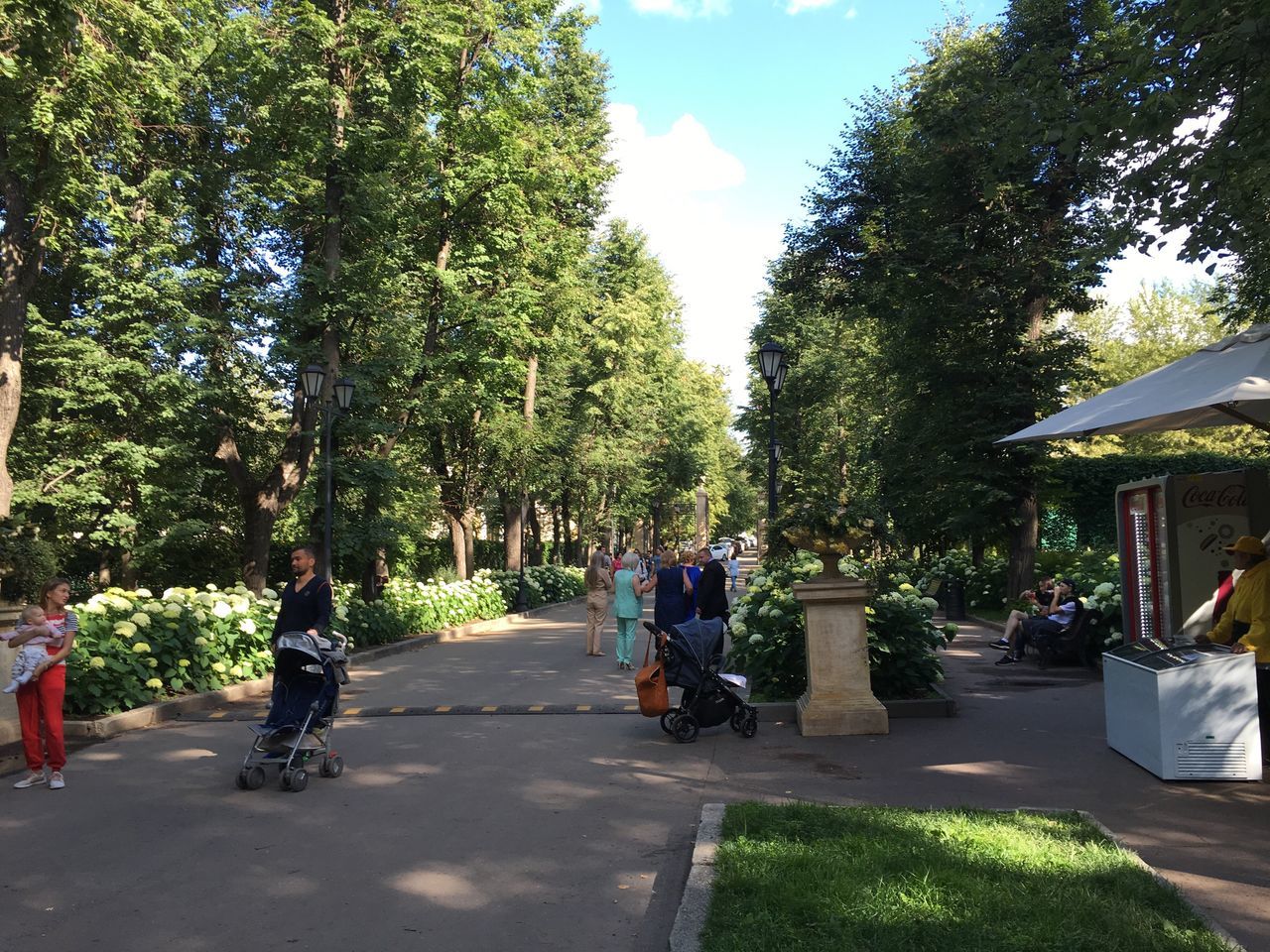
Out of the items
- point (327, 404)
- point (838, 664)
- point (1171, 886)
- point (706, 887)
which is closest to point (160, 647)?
point (327, 404)

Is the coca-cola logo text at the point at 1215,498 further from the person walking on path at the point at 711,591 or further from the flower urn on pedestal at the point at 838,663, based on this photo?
the person walking on path at the point at 711,591

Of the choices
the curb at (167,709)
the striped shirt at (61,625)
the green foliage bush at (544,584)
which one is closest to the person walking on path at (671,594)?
the curb at (167,709)

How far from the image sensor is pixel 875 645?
10.4m

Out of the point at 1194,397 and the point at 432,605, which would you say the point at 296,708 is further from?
the point at 432,605

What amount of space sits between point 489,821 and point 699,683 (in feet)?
10.4

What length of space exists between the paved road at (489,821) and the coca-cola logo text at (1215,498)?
235cm

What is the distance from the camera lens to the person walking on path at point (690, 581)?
41.7ft

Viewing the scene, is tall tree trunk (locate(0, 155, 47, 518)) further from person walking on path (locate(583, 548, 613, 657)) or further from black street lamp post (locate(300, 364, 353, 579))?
person walking on path (locate(583, 548, 613, 657))

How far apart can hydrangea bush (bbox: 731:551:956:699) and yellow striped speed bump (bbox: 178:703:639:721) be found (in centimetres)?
153

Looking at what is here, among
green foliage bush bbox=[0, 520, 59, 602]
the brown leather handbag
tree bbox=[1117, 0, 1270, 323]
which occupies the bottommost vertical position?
the brown leather handbag

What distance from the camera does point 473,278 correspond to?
24.8 m

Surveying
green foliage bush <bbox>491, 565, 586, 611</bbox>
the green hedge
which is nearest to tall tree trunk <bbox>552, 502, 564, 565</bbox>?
green foliage bush <bbox>491, 565, 586, 611</bbox>

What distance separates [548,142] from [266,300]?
1007cm

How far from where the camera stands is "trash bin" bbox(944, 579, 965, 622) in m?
22.8
